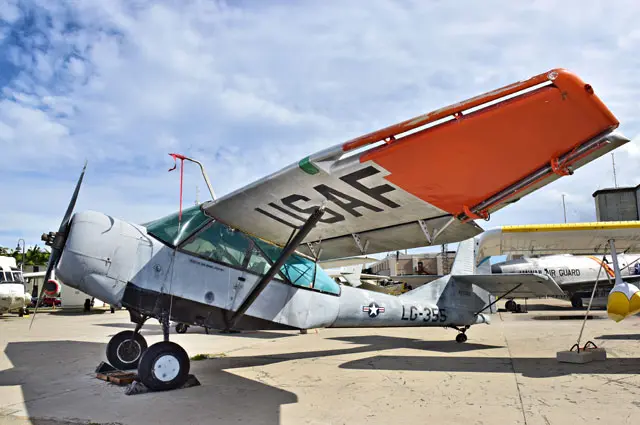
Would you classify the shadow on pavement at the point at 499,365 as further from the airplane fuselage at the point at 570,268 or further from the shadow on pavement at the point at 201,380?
the airplane fuselage at the point at 570,268

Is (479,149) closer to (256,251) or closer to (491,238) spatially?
(256,251)

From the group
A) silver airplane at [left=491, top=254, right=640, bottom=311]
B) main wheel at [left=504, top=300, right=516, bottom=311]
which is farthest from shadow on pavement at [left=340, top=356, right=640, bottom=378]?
silver airplane at [left=491, top=254, right=640, bottom=311]

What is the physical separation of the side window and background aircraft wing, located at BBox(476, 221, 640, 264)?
5.41 m

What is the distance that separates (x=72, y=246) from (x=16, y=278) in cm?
2115

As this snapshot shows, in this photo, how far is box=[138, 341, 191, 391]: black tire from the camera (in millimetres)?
5477

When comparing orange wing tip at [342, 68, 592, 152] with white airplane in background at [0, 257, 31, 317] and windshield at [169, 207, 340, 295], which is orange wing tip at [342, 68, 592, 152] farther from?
white airplane in background at [0, 257, 31, 317]

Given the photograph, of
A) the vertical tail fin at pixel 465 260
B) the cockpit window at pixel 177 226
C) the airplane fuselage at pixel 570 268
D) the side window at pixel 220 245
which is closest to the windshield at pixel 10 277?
the cockpit window at pixel 177 226

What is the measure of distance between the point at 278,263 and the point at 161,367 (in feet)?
6.50

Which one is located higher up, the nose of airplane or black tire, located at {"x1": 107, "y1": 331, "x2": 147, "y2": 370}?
the nose of airplane

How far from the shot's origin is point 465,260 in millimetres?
11156

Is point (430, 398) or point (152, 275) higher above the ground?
point (152, 275)

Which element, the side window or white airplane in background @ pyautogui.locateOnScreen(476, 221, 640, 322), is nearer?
the side window

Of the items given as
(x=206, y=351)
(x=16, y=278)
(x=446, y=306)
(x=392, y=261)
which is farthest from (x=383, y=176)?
(x=392, y=261)

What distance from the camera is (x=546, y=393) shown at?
18.0 feet
